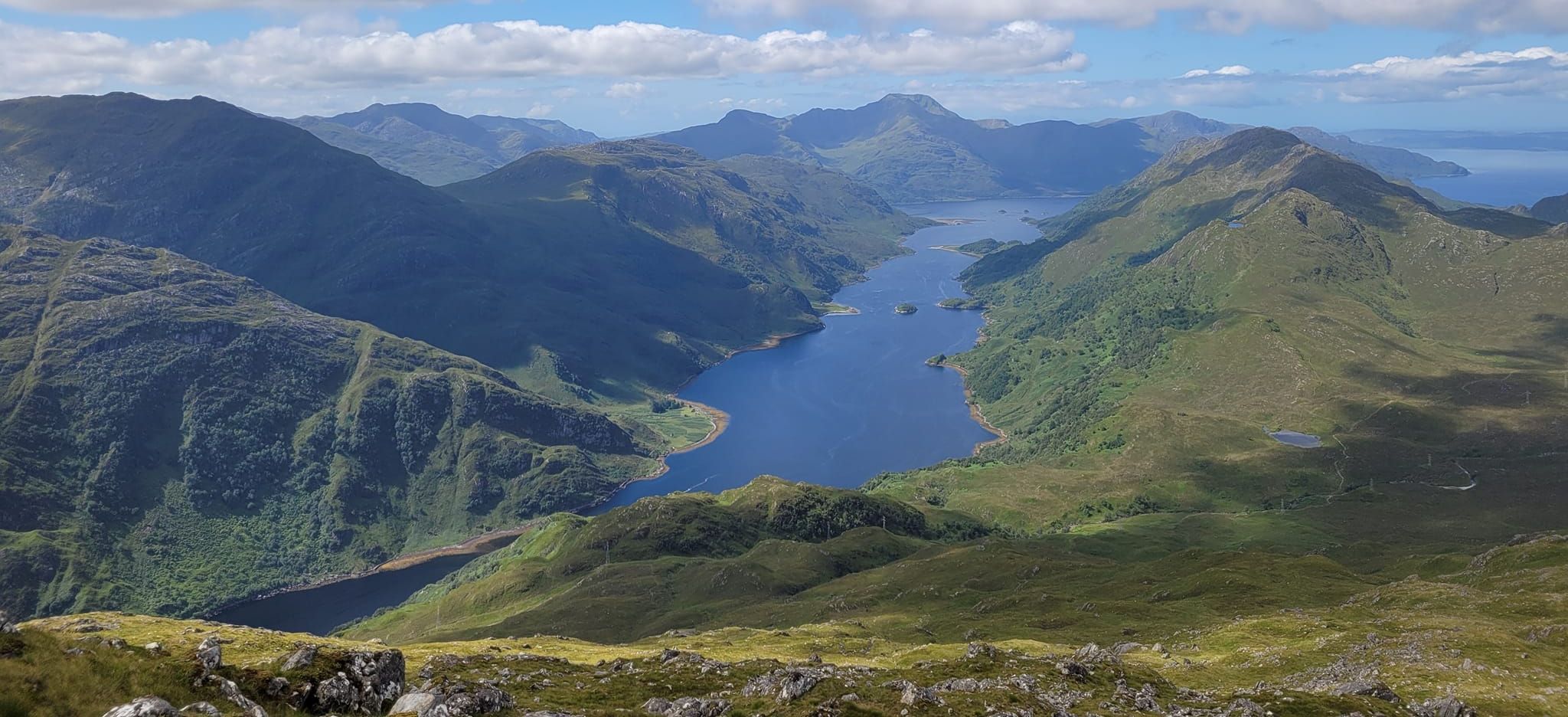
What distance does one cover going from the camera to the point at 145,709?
3547 centimetres

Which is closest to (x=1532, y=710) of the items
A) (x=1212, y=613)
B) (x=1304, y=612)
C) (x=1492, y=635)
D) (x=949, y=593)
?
(x=1492, y=635)

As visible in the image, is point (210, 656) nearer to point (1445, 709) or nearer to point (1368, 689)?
point (1368, 689)

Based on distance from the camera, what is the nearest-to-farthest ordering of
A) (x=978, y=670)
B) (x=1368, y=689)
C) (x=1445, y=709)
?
(x=1445, y=709) → (x=1368, y=689) → (x=978, y=670)

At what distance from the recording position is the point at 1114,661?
79.8m

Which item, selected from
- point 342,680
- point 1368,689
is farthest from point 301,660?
point 1368,689

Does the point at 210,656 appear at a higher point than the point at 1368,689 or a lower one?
higher

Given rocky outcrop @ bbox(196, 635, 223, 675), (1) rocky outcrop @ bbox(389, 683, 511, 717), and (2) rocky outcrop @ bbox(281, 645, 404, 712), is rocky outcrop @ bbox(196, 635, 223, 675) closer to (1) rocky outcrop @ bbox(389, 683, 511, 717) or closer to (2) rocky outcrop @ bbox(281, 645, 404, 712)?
(2) rocky outcrop @ bbox(281, 645, 404, 712)

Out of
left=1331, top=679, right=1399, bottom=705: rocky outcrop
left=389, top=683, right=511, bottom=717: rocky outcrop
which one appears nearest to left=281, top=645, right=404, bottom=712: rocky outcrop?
left=389, top=683, right=511, bottom=717: rocky outcrop

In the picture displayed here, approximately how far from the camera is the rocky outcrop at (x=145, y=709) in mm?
35125

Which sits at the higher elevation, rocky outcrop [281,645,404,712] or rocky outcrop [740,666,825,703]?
rocky outcrop [281,645,404,712]

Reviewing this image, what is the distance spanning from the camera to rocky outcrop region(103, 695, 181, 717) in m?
35.1

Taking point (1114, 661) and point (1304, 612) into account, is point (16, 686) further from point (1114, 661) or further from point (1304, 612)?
point (1304, 612)

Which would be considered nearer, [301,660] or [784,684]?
[301,660]

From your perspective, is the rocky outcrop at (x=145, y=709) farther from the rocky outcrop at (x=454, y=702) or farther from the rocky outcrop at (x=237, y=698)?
the rocky outcrop at (x=454, y=702)
